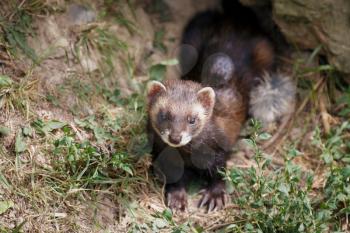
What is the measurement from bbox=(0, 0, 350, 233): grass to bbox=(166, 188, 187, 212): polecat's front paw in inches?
4.5

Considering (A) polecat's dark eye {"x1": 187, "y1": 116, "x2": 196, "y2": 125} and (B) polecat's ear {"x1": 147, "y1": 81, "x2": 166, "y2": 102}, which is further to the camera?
(B) polecat's ear {"x1": 147, "y1": 81, "x2": 166, "y2": 102}

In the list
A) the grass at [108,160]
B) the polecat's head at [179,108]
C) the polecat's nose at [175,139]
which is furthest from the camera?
the polecat's head at [179,108]

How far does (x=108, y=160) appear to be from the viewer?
210 inches

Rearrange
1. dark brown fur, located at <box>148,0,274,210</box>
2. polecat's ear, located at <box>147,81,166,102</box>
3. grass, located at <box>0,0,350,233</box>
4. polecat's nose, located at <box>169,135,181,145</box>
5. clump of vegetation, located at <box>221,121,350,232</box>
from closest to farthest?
clump of vegetation, located at <box>221,121,350,232</box> → grass, located at <box>0,0,350,233</box> → polecat's nose, located at <box>169,135,181,145</box> → polecat's ear, located at <box>147,81,166,102</box> → dark brown fur, located at <box>148,0,274,210</box>

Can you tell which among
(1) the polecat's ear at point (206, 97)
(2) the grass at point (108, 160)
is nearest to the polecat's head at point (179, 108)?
(1) the polecat's ear at point (206, 97)

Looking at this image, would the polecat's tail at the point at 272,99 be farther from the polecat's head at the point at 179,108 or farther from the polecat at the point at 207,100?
the polecat's head at the point at 179,108

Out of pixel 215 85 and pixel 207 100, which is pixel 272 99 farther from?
pixel 207 100

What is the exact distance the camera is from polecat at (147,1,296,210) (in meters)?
5.54

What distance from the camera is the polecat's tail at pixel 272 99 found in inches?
273

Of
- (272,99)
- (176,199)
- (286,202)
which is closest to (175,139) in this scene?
(176,199)

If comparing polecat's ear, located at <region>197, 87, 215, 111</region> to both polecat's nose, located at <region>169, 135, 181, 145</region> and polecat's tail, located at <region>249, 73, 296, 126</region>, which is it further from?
polecat's tail, located at <region>249, 73, 296, 126</region>

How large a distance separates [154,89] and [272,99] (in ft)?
6.27

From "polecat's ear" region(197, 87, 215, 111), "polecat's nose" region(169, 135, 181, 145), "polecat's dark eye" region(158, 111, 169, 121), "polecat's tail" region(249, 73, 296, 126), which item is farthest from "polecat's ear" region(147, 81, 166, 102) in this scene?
"polecat's tail" region(249, 73, 296, 126)

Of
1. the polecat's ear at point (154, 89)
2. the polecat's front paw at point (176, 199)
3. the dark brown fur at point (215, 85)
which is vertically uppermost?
the polecat's ear at point (154, 89)
